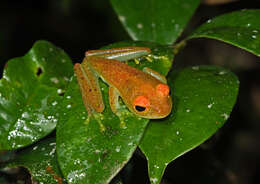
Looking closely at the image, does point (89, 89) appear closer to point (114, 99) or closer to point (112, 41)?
point (114, 99)

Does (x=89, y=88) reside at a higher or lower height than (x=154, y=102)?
higher

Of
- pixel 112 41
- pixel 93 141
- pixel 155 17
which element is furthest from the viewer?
pixel 112 41

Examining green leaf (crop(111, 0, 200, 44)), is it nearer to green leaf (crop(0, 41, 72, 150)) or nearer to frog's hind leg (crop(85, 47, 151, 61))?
frog's hind leg (crop(85, 47, 151, 61))

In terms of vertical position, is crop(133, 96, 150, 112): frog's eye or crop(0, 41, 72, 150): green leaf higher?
crop(0, 41, 72, 150): green leaf

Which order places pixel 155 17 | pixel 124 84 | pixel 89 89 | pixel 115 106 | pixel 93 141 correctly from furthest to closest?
1. pixel 155 17
2. pixel 124 84
3. pixel 89 89
4. pixel 115 106
5. pixel 93 141

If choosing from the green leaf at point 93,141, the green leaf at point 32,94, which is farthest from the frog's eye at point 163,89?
the green leaf at point 32,94

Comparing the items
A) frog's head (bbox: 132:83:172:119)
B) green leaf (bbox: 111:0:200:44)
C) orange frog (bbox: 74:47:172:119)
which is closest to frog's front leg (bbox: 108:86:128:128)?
orange frog (bbox: 74:47:172:119)

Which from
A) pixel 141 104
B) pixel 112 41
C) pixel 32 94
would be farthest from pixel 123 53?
pixel 112 41
